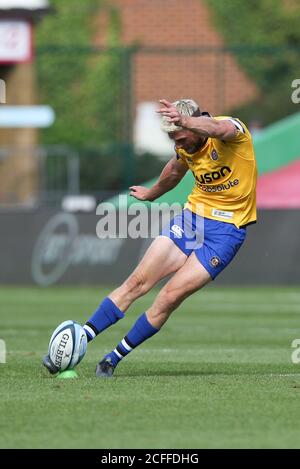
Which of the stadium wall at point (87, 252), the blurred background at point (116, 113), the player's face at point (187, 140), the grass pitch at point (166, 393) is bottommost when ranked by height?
the grass pitch at point (166, 393)

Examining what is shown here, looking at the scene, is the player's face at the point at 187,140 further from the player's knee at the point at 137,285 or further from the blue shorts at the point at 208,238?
the player's knee at the point at 137,285

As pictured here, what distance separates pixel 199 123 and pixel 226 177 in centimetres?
80

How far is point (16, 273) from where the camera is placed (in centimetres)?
2272

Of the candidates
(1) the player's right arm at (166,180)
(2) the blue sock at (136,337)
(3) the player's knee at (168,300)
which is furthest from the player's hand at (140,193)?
(2) the blue sock at (136,337)

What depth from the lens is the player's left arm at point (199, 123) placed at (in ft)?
30.3

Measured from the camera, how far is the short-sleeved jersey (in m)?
9.94

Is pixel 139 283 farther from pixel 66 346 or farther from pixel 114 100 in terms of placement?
pixel 114 100

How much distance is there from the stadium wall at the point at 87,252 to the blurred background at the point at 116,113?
17 mm

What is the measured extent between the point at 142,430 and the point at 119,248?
49.8 feet

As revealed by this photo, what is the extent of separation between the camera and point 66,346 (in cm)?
965

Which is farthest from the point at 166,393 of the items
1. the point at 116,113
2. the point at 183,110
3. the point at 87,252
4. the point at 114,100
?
the point at 114,100
